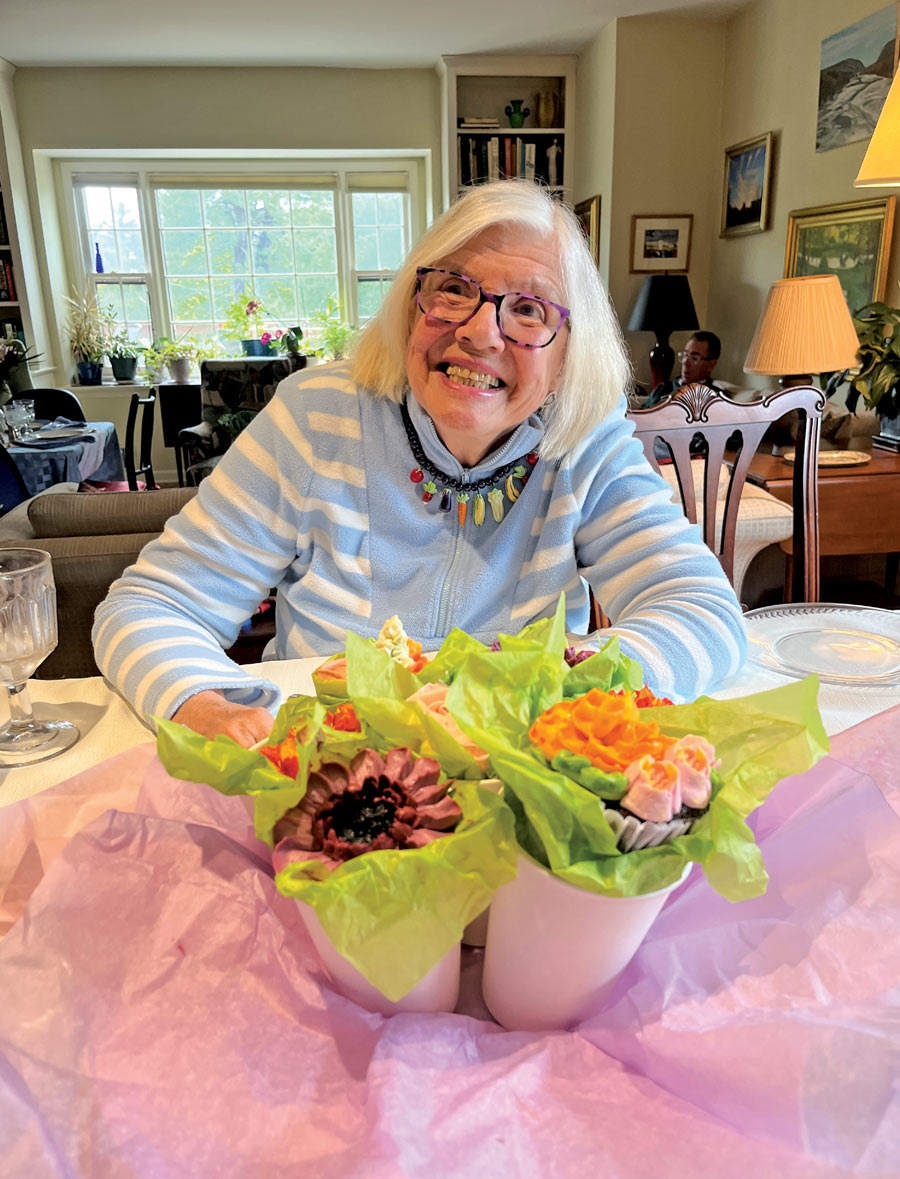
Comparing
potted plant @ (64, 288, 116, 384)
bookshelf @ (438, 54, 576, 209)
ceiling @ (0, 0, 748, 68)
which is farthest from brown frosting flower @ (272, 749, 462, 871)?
potted plant @ (64, 288, 116, 384)

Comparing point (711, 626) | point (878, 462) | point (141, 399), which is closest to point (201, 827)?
point (711, 626)

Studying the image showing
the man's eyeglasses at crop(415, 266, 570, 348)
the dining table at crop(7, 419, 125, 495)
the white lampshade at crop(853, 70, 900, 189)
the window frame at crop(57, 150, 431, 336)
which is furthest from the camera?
the window frame at crop(57, 150, 431, 336)

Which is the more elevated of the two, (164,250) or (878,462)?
(164,250)

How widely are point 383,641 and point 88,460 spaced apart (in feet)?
12.5

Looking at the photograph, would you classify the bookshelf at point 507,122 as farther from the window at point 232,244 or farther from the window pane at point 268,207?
the window pane at point 268,207

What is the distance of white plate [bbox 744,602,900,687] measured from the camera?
941 mm

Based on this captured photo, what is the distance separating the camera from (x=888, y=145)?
5.27 ft

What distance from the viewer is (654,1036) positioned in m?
0.46

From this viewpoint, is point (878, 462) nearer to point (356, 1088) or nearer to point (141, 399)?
point (356, 1088)

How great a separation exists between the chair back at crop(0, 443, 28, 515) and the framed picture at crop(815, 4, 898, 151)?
354cm

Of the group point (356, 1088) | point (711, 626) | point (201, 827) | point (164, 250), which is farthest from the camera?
point (164, 250)

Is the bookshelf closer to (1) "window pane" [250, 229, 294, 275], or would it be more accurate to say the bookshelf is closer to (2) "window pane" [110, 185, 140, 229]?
(1) "window pane" [250, 229, 294, 275]

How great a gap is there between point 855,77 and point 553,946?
3903 mm

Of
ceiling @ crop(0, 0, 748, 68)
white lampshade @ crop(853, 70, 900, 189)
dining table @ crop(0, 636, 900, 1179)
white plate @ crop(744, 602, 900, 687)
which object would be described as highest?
ceiling @ crop(0, 0, 748, 68)
